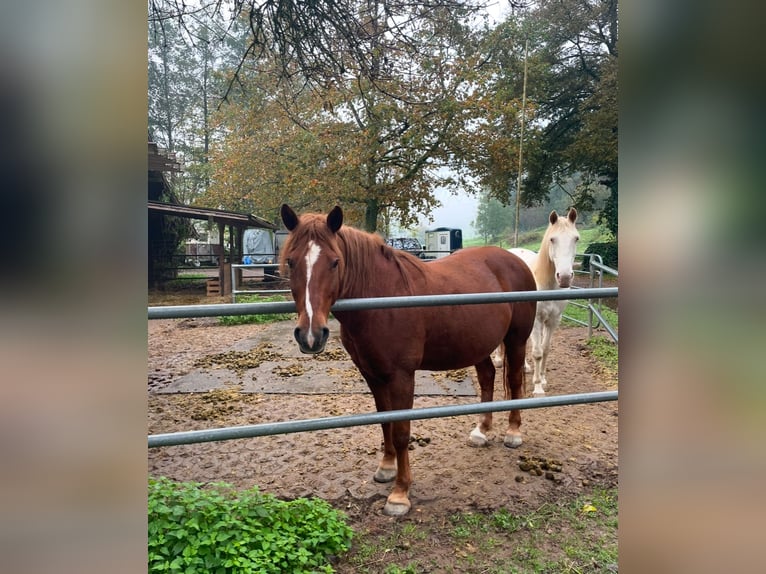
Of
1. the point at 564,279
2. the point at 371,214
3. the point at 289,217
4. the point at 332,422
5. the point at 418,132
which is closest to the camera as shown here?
the point at 332,422

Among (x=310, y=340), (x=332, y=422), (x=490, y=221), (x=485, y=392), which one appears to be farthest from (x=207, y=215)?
(x=490, y=221)

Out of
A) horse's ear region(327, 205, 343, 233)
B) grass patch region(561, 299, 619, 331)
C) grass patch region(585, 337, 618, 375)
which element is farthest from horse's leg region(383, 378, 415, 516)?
grass patch region(561, 299, 619, 331)

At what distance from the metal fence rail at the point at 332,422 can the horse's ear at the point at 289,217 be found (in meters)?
0.84

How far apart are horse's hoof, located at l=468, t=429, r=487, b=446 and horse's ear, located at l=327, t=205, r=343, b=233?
1857 mm

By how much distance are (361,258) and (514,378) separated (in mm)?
1595

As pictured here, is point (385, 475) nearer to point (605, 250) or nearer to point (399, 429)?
point (399, 429)

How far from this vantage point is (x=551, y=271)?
4.06 m

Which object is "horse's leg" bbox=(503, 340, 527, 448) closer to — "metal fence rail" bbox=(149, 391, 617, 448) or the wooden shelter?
"metal fence rail" bbox=(149, 391, 617, 448)

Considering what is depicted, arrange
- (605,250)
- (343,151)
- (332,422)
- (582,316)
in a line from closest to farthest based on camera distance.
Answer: (332,422), (582,316), (343,151), (605,250)

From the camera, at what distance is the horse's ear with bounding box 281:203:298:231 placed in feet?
6.12

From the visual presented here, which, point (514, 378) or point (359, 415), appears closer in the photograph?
point (359, 415)
